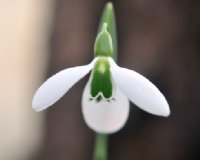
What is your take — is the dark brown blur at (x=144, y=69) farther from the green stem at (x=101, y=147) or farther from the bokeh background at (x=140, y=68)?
the green stem at (x=101, y=147)

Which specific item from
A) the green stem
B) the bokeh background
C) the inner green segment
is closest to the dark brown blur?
the bokeh background

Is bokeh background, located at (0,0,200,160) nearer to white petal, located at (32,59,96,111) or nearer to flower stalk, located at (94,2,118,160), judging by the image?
flower stalk, located at (94,2,118,160)

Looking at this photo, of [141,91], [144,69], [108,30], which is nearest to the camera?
[141,91]

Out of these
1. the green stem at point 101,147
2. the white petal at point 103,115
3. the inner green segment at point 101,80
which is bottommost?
the green stem at point 101,147

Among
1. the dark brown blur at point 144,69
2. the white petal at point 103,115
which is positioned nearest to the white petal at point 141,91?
the white petal at point 103,115

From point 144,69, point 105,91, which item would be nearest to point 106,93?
point 105,91

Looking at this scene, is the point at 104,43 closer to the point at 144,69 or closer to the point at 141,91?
the point at 141,91
